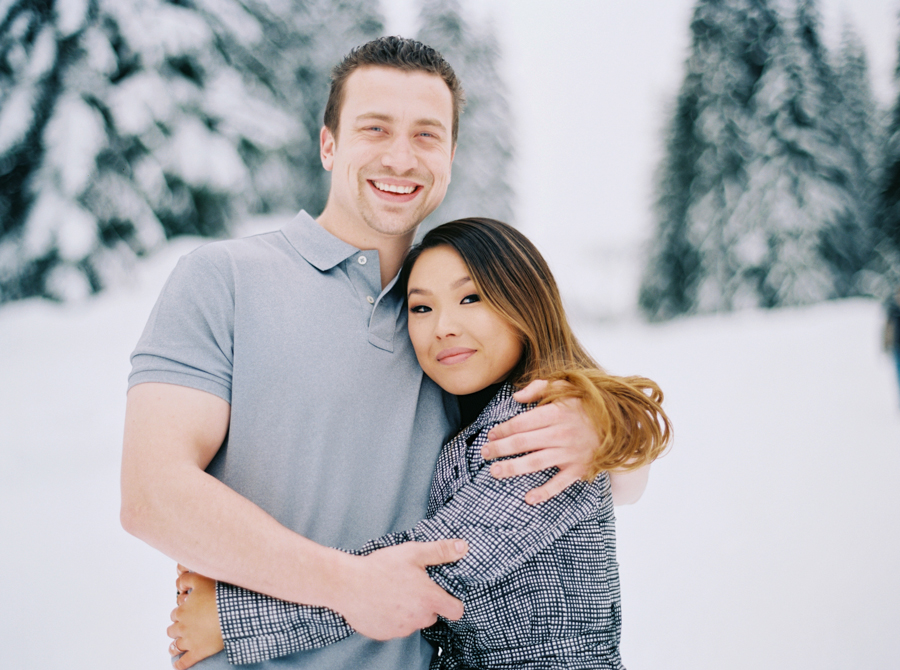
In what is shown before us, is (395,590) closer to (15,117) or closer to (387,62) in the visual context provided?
(387,62)

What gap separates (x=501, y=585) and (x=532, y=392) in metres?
0.41

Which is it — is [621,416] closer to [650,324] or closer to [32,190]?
[32,190]

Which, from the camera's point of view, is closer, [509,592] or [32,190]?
[509,592]

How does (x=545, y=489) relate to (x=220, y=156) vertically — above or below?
below

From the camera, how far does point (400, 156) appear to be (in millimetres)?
1604

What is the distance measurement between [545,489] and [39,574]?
11.9 feet

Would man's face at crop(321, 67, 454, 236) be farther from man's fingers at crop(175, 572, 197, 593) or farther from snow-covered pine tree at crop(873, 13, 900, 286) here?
snow-covered pine tree at crop(873, 13, 900, 286)

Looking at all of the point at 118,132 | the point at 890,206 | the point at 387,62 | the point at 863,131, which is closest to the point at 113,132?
the point at 118,132

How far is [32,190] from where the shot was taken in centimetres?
639

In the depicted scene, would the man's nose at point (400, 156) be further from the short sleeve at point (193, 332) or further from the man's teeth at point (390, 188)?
the short sleeve at point (193, 332)

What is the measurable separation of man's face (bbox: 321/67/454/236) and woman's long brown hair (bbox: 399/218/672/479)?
127mm

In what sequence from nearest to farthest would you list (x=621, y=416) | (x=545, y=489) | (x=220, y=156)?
(x=545, y=489) < (x=621, y=416) < (x=220, y=156)

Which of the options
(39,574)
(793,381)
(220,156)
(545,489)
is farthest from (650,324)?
(545,489)

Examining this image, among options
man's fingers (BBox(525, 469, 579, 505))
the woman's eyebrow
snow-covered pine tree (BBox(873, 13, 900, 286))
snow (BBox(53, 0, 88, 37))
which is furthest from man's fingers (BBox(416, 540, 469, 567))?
snow-covered pine tree (BBox(873, 13, 900, 286))
